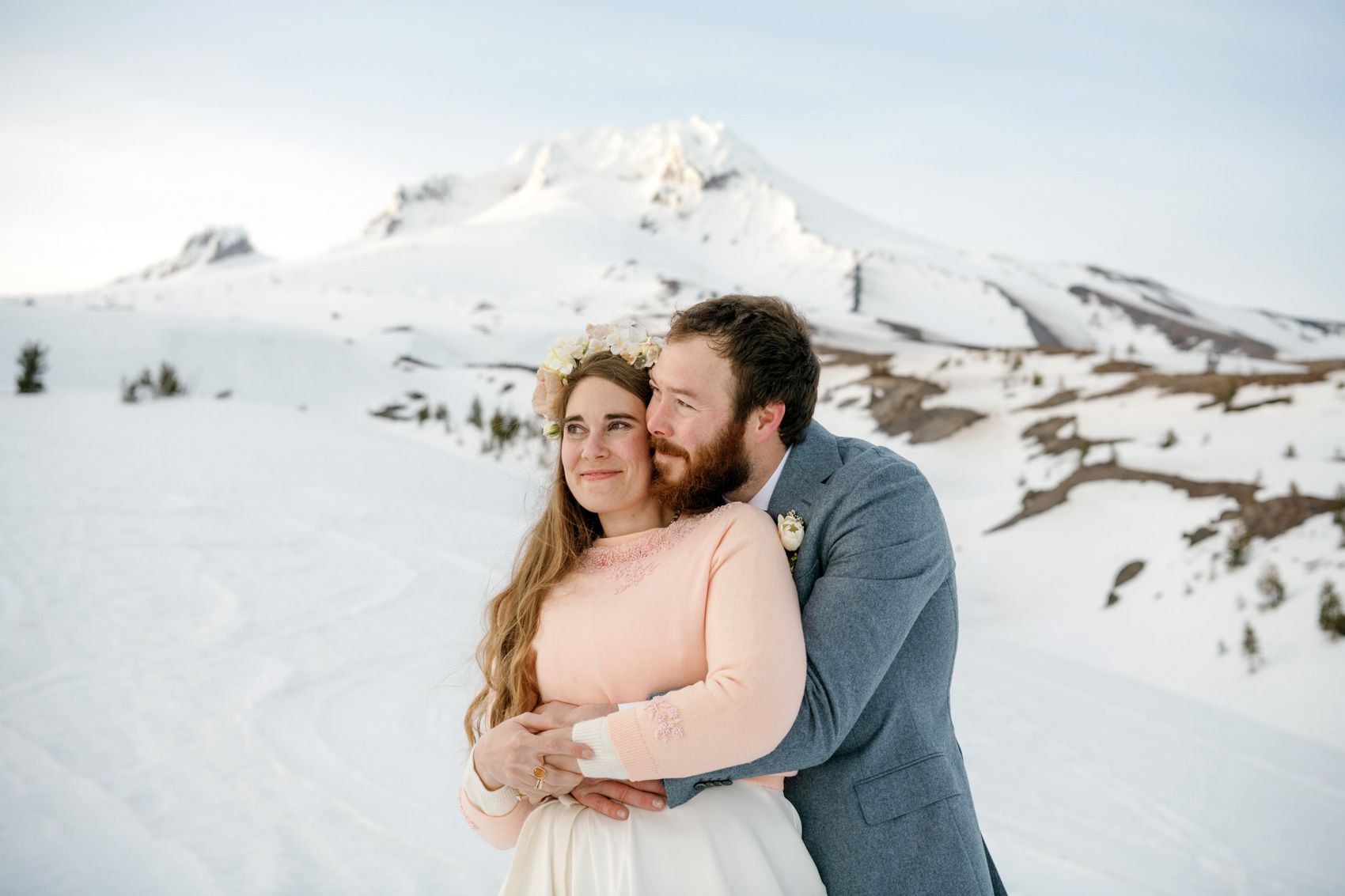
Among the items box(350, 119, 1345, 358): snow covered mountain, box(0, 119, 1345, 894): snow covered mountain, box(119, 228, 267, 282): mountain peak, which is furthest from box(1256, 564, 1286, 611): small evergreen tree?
box(119, 228, 267, 282): mountain peak

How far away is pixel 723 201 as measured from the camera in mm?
52062

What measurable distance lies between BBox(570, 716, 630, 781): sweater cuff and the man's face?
1.76 feet

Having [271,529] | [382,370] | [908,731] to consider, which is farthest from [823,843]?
[382,370]

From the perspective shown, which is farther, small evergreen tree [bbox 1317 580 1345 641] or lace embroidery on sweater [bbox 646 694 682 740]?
small evergreen tree [bbox 1317 580 1345 641]

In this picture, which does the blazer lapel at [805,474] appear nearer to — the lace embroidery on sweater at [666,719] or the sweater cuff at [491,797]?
the lace embroidery on sweater at [666,719]

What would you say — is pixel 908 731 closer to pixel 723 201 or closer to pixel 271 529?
pixel 271 529

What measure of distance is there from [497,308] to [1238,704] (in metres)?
25.8

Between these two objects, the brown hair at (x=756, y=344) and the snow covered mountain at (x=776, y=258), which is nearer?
the brown hair at (x=756, y=344)

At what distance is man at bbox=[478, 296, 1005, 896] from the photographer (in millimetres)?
1853

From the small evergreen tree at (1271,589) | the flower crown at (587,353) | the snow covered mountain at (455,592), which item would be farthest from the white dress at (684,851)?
the small evergreen tree at (1271,589)

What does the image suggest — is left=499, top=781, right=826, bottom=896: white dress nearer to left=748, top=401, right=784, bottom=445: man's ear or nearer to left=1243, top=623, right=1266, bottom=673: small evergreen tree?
left=748, top=401, right=784, bottom=445: man's ear

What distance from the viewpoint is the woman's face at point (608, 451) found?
2188 mm

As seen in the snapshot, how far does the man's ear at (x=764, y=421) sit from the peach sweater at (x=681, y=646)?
0.57ft

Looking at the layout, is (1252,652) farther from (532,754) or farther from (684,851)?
(532,754)
